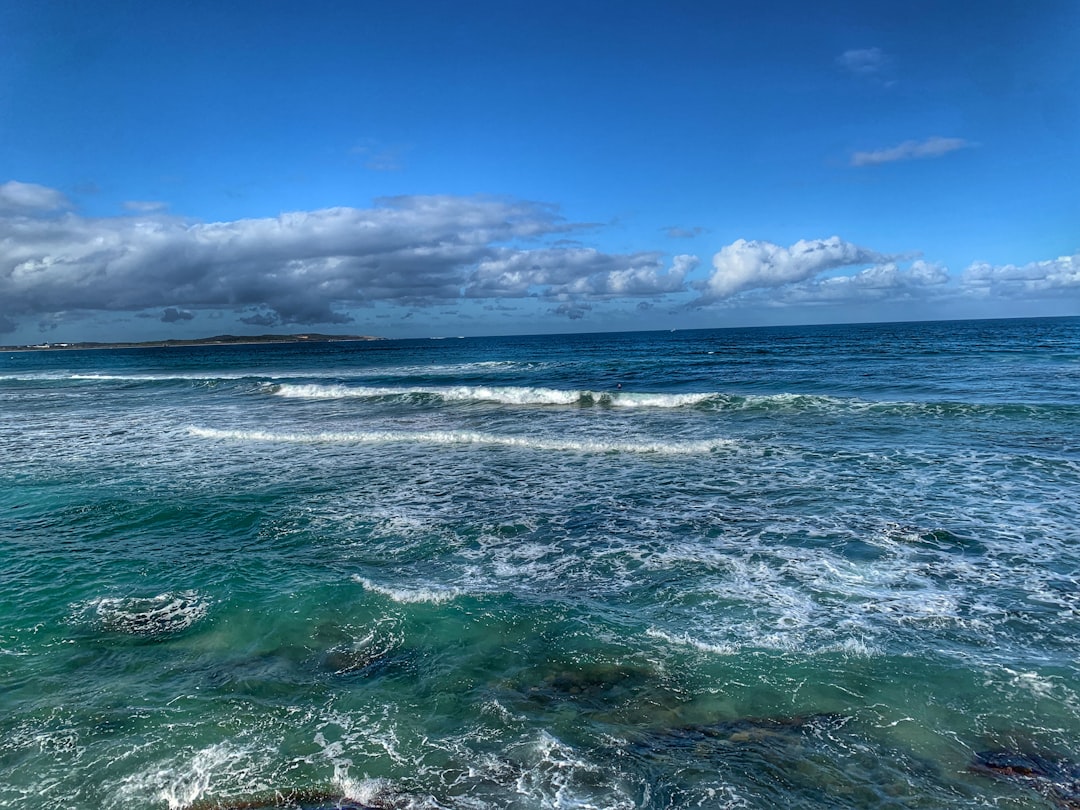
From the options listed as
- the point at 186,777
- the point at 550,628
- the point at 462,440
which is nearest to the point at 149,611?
the point at 186,777

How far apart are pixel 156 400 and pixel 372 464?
91.2 feet

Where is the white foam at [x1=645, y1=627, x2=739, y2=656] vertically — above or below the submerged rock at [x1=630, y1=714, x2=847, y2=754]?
above

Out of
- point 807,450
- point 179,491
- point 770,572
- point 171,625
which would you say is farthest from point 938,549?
point 179,491

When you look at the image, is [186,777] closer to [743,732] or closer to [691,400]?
[743,732]

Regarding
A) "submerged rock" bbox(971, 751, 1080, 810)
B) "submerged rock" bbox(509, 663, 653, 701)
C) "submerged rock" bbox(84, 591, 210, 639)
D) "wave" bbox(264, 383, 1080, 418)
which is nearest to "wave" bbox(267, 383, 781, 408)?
"wave" bbox(264, 383, 1080, 418)

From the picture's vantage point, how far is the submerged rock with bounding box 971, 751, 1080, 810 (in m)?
5.22

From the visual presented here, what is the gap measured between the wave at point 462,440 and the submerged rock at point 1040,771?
13.4 metres

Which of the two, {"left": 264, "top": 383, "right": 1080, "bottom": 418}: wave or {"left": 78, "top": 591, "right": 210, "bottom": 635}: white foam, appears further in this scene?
{"left": 264, "top": 383, "right": 1080, "bottom": 418}: wave

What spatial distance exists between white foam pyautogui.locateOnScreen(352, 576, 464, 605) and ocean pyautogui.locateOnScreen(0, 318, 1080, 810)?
0.05 m

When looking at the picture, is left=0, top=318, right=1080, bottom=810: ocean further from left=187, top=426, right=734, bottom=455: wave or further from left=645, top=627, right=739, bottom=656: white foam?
left=187, top=426, right=734, bottom=455: wave

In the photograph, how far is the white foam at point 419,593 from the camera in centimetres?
903

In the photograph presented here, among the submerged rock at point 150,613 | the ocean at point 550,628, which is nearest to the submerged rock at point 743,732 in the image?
the ocean at point 550,628

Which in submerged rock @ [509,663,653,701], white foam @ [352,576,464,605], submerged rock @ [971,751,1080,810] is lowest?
submerged rock @ [971,751,1080,810]

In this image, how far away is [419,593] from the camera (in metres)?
9.23
